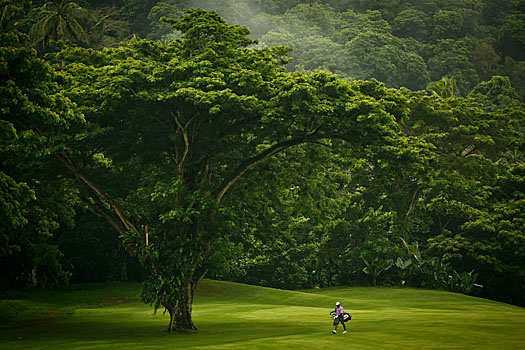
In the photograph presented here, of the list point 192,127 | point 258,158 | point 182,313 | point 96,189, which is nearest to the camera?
point 182,313

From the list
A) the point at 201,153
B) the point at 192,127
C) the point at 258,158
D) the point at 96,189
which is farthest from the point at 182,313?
the point at 192,127

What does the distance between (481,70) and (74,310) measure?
268 ft

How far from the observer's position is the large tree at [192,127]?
68.7 feet

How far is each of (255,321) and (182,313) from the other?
178 inches

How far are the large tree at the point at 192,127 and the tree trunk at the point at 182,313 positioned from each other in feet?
0.12

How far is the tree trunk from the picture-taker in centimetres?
2189

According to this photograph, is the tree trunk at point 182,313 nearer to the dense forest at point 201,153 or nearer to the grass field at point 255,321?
the dense forest at point 201,153

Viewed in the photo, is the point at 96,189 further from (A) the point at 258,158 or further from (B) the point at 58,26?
(B) the point at 58,26

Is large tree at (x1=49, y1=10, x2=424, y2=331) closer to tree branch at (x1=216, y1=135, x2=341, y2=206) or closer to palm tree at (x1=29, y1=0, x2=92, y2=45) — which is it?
tree branch at (x1=216, y1=135, x2=341, y2=206)

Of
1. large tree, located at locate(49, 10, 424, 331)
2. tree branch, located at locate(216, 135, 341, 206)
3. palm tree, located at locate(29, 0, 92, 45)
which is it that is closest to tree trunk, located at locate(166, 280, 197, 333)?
large tree, located at locate(49, 10, 424, 331)

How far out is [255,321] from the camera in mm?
25625

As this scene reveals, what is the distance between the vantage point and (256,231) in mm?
26359

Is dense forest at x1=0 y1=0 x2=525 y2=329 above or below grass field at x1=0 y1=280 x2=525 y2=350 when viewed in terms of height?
above

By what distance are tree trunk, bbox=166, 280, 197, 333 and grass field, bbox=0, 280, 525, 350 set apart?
2.19 ft
